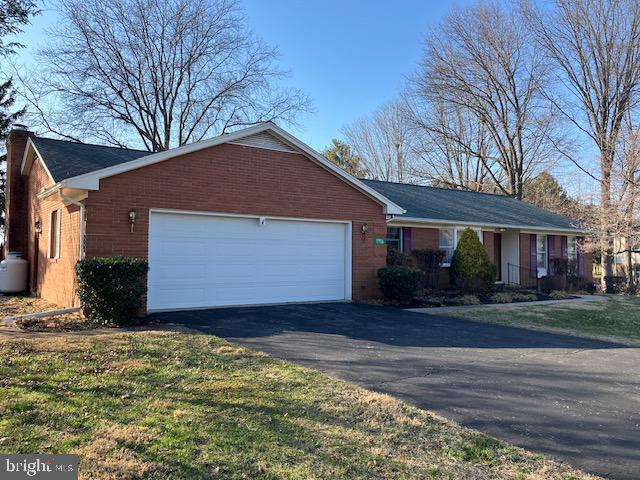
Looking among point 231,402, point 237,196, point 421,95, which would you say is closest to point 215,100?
point 421,95

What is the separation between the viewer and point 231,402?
16.0 ft

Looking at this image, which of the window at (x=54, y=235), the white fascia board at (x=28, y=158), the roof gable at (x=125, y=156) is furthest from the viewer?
the white fascia board at (x=28, y=158)

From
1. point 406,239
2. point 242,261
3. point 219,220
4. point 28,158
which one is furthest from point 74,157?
point 406,239

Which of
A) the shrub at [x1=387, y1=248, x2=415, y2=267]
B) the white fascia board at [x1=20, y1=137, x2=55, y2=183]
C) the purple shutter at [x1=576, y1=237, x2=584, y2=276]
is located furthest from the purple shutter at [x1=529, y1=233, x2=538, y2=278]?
the white fascia board at [x1=20, y1=137, x2=55, y2=183]

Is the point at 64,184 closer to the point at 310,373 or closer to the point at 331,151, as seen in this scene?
the point at 310,373

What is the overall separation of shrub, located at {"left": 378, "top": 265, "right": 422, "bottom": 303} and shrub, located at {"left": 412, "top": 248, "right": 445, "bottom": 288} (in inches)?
123

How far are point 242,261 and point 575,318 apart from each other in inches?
340

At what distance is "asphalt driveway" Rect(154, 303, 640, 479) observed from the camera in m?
4.36

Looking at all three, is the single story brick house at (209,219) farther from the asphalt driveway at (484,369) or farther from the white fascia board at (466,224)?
the asphalt driveway at (484,369)

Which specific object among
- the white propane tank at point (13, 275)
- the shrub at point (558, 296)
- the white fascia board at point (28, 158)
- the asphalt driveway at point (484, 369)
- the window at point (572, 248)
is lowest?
the asphalt driveway at point (484, 369)

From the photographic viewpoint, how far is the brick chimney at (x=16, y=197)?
53.3ft

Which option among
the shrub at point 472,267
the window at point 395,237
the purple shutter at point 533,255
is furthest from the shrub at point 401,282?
the purple shutter at point 533,255

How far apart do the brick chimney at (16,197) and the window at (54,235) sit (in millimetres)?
3979

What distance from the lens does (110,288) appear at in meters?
9.08
